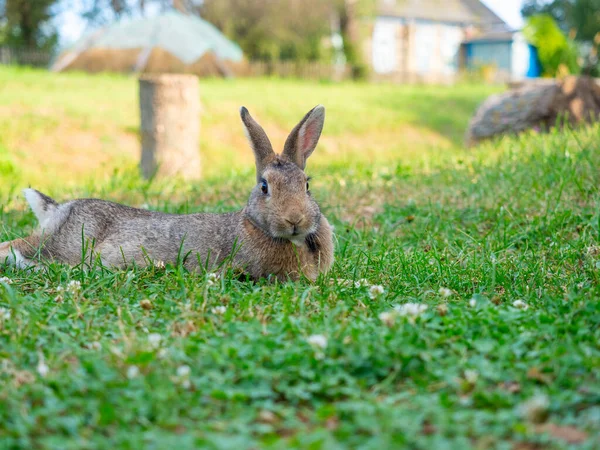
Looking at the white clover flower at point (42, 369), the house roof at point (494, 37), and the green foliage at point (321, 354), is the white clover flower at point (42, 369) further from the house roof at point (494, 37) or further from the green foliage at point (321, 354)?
the house roof at point (494, 37)

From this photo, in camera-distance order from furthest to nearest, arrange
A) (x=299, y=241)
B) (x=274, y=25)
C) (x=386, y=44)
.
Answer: (x=386, y=44)
(x=274, y=25)
(x=299, y=241)

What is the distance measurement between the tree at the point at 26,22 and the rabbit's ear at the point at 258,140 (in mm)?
31165

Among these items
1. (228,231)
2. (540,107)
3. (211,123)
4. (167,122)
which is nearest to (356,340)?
(228,231)

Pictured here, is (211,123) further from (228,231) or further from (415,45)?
(415,45)

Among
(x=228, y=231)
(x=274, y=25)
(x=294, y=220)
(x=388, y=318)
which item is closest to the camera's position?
(x=388, y=318)

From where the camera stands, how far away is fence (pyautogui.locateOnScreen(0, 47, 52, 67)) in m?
29.7

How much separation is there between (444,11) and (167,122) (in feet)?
140

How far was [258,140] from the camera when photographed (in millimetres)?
4613

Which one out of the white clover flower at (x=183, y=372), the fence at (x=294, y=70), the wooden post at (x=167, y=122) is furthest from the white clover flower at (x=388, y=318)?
the fence at (x=294, y=70)

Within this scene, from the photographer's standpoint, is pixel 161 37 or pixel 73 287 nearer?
pixel 73 287

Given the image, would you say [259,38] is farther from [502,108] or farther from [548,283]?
[548,283]

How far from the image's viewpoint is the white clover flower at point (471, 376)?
2.70 m

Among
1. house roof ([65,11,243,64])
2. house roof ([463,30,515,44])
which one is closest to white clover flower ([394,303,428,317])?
house roof ([65,11,243,64])

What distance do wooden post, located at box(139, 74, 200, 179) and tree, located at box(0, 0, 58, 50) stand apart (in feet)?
85.4
